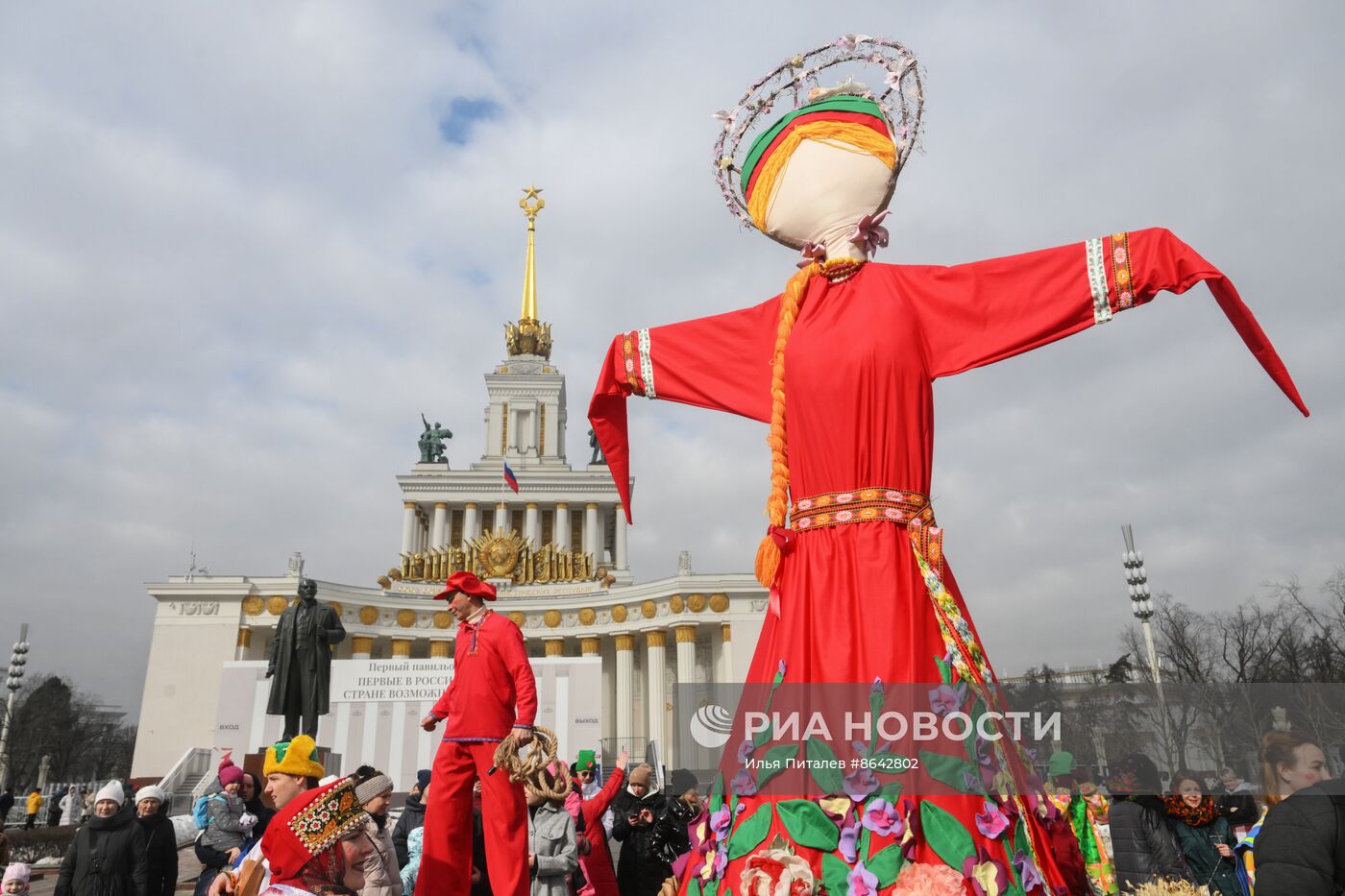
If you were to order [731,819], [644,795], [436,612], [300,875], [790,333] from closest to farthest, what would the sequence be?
[731,819] → [300,875] → [790,333] → [644,795] → [436,612]

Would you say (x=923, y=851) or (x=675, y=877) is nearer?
(x=923, y=851)

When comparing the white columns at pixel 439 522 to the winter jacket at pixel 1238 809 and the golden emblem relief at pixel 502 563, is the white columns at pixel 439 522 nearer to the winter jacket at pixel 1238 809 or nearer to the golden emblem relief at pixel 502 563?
the golden emblem relief at pixel 502 563

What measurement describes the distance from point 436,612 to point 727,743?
3754 centimetres

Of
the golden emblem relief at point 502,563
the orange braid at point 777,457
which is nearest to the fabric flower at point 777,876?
the orange braid at point 777,457

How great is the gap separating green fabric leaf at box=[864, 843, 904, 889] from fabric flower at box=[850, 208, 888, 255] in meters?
2.10

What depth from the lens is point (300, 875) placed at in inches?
108

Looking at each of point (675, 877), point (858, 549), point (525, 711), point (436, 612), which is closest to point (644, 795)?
point (525, 711)

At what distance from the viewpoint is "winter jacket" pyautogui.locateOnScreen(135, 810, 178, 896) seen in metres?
5.92

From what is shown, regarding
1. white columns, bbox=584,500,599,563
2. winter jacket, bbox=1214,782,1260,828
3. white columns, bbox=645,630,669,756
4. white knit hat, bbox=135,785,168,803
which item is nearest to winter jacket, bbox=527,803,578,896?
white knit hat, bbox=135,785,168,803

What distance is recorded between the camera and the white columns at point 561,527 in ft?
157

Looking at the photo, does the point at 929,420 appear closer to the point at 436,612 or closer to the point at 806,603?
the point at 806,603

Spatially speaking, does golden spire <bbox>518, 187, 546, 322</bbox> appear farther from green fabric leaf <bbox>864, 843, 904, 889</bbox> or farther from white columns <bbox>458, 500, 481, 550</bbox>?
green fabric leaf <bbox>864, 843, 904, 889</bbox>

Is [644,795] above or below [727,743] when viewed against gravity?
below

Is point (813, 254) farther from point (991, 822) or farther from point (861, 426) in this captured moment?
point (991, 822)
